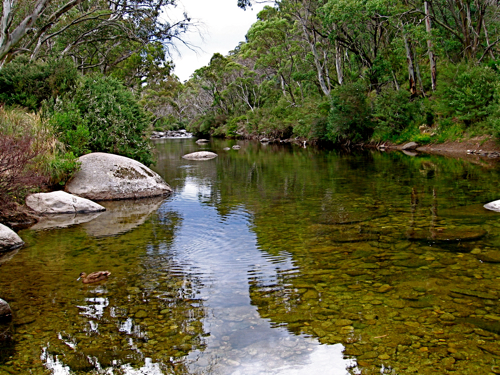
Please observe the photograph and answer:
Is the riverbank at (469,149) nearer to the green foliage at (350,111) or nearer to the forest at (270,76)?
the forest at (270,76)

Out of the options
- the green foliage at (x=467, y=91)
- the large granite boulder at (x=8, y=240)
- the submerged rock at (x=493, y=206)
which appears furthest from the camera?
the green foliage at (x=467, y=91)

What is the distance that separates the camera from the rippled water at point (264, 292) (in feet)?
11.6

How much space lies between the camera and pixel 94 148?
14.2 m

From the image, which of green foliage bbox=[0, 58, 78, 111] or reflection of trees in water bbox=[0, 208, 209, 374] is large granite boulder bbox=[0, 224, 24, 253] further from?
green foliage bbox=[0, 58, 78, 111]

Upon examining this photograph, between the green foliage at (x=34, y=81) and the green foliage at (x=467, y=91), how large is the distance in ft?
61.8

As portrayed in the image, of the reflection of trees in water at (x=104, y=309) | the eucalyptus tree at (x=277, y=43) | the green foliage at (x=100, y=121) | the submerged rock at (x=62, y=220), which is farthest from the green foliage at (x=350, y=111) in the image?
the reflection of trees in water at (x=104, y=309)

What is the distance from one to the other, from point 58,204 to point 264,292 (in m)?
6.70

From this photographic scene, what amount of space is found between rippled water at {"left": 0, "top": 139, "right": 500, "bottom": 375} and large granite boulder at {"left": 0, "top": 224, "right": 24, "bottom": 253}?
8.7 inches

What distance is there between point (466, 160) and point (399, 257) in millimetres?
14566

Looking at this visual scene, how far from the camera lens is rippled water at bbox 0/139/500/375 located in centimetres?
353

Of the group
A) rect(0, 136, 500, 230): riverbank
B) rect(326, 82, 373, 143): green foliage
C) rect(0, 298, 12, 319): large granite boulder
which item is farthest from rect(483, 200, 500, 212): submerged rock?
rect(326, 82, 373, 143): green foliage

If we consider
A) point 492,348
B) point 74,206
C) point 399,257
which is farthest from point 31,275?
point 492,348

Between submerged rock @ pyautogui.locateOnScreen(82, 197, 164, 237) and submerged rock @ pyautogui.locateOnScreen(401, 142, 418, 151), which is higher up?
submerged rock @ pyautogui.locateOnScreen(401, 142, 418, 151)

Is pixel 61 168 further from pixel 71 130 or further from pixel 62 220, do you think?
pixel 62 220
